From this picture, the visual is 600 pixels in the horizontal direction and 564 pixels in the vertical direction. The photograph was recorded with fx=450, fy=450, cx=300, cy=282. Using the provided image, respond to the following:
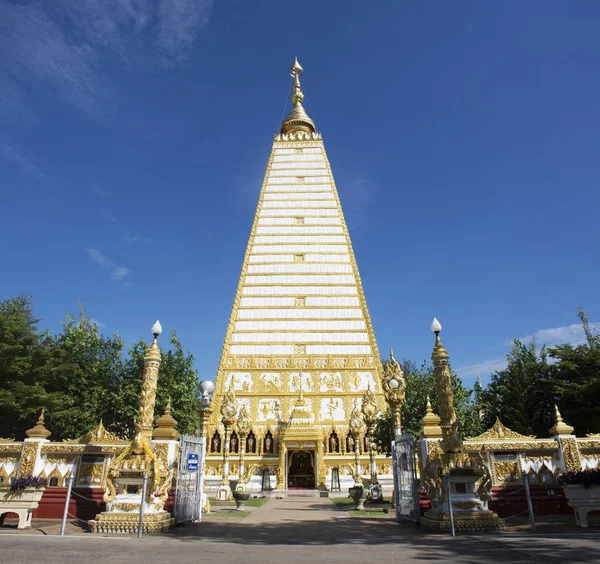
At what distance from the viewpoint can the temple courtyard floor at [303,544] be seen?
712 centimetres

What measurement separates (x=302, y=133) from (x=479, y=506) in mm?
50485

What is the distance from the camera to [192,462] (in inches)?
488

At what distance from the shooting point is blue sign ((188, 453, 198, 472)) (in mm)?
12244

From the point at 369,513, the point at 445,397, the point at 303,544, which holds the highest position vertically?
the point at 445,397

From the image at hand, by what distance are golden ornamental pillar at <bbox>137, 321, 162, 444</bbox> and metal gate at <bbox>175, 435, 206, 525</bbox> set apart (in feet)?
3.17

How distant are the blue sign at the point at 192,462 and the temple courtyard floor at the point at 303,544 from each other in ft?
4.58

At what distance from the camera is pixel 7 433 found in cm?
2512

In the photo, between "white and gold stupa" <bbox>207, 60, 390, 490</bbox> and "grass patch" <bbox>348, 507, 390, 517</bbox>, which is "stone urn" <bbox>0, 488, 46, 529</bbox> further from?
"white and gold stupa" <bbox>207, 60, 390, 490</bbox>

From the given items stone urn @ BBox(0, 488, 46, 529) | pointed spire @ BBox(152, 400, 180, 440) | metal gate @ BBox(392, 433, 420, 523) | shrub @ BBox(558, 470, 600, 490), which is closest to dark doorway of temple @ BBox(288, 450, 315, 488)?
metal gate @ BBox(392, 433, 420, 523)

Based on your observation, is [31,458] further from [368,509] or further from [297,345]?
[297,345]

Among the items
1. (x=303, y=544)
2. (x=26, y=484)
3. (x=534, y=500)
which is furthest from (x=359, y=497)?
(x=26, y=484)

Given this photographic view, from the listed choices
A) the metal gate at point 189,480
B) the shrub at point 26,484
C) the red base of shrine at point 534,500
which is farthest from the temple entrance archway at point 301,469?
the shrub at point 26,484

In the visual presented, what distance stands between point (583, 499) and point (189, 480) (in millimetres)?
10071

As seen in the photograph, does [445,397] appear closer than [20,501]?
No
